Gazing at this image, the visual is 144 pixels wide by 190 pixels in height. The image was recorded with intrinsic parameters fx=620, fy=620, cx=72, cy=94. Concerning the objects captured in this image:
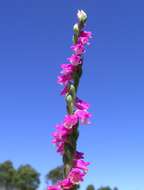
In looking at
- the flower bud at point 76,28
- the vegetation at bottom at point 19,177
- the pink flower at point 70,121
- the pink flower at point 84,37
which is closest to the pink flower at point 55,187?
the pink flower at point 70,121

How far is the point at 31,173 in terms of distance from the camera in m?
162

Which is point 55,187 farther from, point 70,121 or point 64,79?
point 64,79

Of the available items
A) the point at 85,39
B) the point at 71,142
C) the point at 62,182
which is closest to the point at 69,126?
the point at 71,142

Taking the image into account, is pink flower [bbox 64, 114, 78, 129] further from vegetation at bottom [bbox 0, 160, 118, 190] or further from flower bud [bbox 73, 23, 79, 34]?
vegetation at bottom [bbox 0, 160, 118, 190]

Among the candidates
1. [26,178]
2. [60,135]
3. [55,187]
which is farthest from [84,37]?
[26,178]

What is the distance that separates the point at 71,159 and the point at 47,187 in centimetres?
40

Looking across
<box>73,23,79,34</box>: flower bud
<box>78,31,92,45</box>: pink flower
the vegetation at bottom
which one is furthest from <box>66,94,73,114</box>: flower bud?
the vegetation at bottom

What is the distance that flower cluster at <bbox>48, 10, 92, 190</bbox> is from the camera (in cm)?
668

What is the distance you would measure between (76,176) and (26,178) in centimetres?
15327

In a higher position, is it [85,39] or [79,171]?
[85,39]

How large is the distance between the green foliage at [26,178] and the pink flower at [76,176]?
143268mm

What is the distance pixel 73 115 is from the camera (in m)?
6.96

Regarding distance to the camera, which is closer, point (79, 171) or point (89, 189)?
point (79, 171)

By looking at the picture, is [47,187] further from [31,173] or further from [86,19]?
[31,173]
